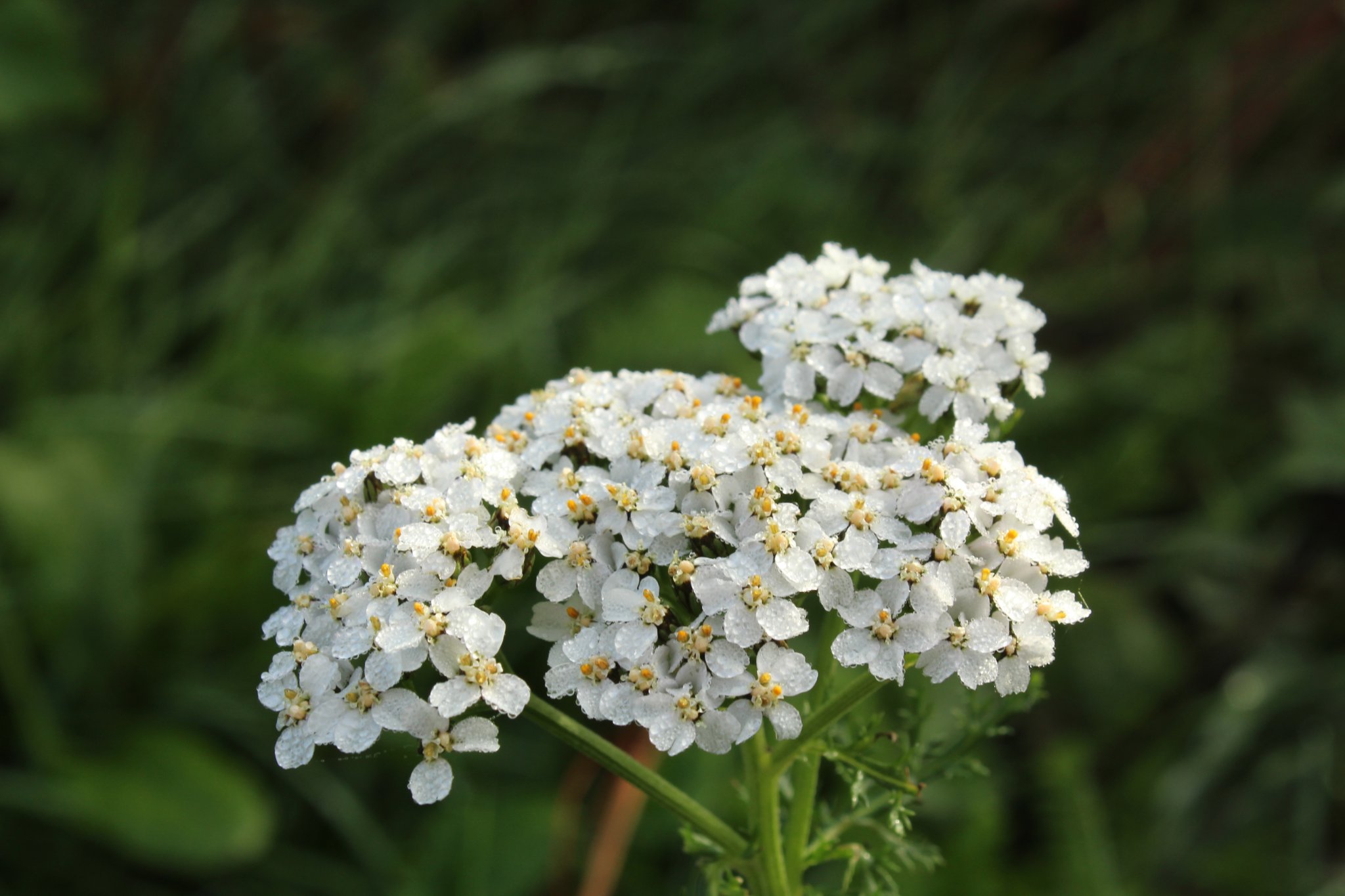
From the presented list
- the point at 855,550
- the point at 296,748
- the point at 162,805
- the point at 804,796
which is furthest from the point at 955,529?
the point at 162,805

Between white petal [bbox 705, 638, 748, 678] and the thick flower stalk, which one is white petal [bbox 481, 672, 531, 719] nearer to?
the thick flower stalk

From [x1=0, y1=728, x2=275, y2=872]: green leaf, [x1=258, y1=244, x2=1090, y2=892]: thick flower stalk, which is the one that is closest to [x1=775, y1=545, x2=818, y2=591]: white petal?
[x1=258, y1=244, x2=1090, y2=892]: thick flower stalk

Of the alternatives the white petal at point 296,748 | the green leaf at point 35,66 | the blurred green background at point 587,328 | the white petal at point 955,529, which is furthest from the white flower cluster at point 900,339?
the green leaf at point 35,66

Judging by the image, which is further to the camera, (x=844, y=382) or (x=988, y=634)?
(x=844, y=382)

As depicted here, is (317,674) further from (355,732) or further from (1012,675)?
(1012,675)

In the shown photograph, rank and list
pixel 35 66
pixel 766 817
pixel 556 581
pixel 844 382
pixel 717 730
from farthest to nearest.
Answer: pixel 35 66 < pixel 844 382 < pixel 766 817 < pixel 556 581 < pixel 717 730

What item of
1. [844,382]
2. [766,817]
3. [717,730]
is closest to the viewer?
[717,730]
